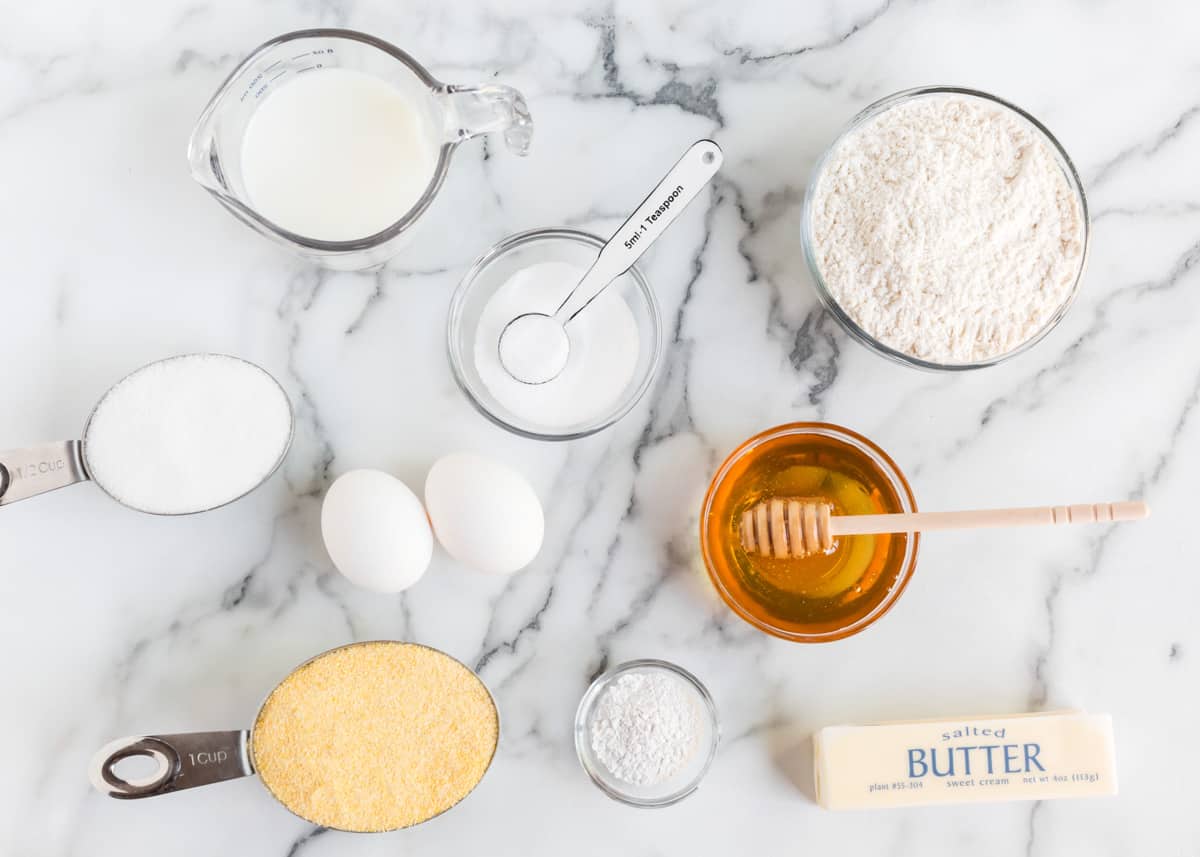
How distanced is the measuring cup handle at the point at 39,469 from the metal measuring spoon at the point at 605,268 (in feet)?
1.58

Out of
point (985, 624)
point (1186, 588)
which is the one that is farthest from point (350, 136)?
point (1186, 588)

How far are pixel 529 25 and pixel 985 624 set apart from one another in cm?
91

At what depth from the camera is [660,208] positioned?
3.59ft

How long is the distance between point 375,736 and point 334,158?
63cm

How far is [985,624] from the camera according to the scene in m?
1.20

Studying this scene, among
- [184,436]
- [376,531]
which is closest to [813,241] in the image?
[376,531]

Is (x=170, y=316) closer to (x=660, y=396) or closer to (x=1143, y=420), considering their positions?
(x=660, y=396)

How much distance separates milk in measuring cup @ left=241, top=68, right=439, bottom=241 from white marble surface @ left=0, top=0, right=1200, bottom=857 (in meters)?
0.11

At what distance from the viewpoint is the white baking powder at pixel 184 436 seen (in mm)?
1082

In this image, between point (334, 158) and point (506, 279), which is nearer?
point (334, 158)

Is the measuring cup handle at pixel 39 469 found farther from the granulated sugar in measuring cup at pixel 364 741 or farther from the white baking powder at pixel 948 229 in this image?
the white baking powder at pixel 948 229

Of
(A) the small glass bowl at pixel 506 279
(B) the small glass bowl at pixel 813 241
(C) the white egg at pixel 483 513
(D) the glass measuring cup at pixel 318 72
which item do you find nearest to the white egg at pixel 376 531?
(C) the white egg at pixel 483 513

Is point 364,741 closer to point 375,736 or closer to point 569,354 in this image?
point 375,736

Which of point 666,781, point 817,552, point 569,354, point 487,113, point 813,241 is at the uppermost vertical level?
point 487,113
